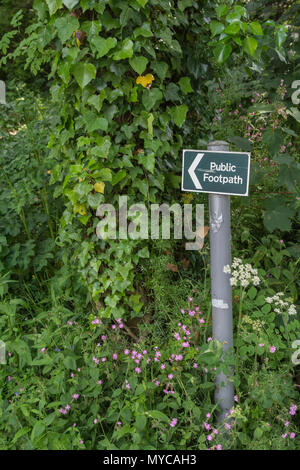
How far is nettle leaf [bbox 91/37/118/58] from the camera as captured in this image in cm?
173

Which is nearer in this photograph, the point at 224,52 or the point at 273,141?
the point at 224,52

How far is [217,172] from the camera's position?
159 cm

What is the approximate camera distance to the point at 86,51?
1798mm

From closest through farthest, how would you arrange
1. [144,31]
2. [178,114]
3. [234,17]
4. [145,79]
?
1. [234,17]
2. [144,31]
3. [145,79]
4. [178,114]

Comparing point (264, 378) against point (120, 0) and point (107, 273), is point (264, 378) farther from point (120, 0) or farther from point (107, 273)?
point (120, 0)

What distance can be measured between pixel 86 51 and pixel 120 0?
0.25m

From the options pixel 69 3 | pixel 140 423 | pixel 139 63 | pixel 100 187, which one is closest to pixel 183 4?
pixel 139 63

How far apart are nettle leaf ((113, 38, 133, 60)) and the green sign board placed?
20.1 inches

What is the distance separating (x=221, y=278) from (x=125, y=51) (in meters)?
1.05

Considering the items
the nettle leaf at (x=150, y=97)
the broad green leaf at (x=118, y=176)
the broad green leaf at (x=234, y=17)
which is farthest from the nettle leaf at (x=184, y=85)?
the broad green leaf at (x=118, y=176)

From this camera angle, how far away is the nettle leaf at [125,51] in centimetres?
175

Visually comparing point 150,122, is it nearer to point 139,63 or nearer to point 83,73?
point 139,63
